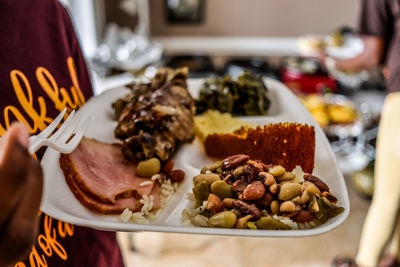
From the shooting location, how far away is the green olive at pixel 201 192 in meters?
0.52

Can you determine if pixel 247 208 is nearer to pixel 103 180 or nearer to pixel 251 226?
pixel 251 226

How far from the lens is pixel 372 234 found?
5.39 ft

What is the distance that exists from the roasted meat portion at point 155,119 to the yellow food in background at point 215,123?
0.02 m

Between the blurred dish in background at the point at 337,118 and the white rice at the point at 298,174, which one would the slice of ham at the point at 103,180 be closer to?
the white rice at the point at 298,174

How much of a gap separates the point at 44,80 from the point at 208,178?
0.99ft

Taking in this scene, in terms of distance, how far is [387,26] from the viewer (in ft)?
6.17

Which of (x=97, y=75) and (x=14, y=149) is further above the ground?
(x=14, y=149)

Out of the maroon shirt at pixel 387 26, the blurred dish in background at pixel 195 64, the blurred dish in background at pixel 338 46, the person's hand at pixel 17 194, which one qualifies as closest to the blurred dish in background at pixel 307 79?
the blurred dish in background at pixel 338 46

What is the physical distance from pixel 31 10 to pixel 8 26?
6cm

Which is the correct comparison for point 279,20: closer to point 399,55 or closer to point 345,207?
A: point 399,55

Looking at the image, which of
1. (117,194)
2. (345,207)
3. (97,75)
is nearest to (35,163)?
(117,194)

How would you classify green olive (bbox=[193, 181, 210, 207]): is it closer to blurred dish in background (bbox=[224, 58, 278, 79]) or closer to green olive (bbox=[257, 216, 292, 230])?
green olive (bbox=[257, 216, 292, 230])

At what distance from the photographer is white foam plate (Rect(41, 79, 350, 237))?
0.45 metres

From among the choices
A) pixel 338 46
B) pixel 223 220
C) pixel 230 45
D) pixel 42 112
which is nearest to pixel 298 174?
pixel 223 220
